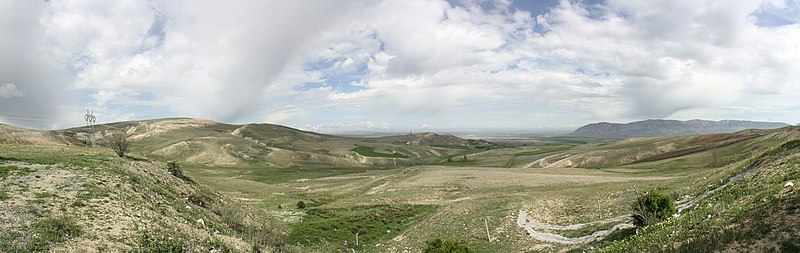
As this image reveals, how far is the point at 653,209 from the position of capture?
75.6 ft

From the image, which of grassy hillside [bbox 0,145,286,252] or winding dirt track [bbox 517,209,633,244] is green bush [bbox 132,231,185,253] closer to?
grassy hillside [bbox 0,145,286,252]

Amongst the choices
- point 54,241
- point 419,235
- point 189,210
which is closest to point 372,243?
point 419,235

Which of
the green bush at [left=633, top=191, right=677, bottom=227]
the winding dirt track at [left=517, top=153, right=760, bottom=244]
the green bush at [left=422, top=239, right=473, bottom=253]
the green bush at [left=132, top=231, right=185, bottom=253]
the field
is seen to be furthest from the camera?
the winding dirt track at [left=517, top=153, right=760, bottom=244]

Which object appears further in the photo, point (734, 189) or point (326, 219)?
point (326, 219)

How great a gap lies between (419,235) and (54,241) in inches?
1089

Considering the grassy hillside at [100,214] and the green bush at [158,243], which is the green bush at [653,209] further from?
the green bush at [158,243]

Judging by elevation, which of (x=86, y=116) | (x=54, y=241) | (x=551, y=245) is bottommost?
(x=551, y=245)

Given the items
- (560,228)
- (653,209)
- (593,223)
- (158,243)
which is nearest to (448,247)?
(653,209)

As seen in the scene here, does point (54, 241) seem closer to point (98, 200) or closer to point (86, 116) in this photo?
point (98, 200)

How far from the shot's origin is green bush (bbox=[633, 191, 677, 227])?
22.6 metres

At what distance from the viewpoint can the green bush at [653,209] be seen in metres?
22.6

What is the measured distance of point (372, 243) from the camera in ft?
124

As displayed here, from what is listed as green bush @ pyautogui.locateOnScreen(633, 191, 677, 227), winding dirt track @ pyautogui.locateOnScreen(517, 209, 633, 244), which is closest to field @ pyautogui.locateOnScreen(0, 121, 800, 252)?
winding dirt track @ pyautogui.locateOnScreen(517, 209, 633, 244)

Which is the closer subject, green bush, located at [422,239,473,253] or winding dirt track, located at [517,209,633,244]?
green bush, located at [422,239,473,253]
